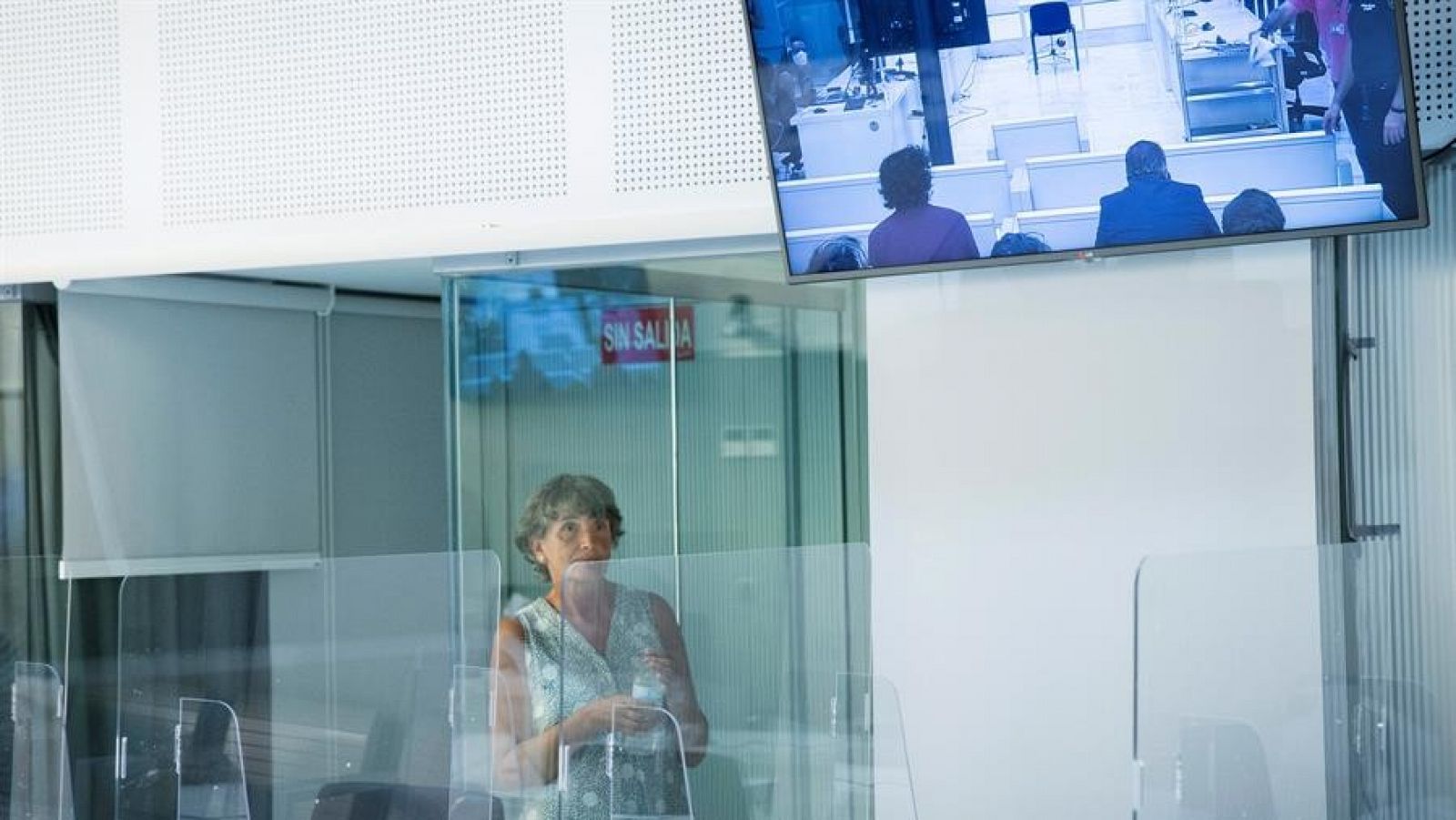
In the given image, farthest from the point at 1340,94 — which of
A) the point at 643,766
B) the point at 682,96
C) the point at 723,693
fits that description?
the point at 643,766

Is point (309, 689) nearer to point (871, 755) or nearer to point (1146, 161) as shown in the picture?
point (871, 755)

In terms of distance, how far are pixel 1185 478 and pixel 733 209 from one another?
1.44m

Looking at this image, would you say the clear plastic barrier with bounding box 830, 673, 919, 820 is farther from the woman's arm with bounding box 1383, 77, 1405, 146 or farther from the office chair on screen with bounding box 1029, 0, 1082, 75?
the woman's arm with bounding box 1383, 77, 1405, 146

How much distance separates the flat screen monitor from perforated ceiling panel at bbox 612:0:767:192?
0.46 meters

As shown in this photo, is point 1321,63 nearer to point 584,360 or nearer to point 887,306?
point 887,306

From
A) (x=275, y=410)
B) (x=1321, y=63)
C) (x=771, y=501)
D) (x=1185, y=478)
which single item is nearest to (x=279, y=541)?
(x=275, y=410)

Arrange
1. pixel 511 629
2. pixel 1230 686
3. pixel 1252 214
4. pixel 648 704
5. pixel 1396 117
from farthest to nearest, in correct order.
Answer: pixel 511 629 → pixel 648 704 → pixel 1252 214 → pixel 1396 117 → pixel 1230 686

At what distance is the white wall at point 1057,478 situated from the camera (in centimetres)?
440

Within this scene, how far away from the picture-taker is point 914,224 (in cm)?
435

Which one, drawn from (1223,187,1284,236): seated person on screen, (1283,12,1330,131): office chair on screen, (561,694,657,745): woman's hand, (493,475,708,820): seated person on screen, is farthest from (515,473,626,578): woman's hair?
(1283,12,1330,131): office chair on screen

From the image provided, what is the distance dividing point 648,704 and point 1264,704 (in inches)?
55.6

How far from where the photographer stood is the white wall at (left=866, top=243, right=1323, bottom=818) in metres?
4.40

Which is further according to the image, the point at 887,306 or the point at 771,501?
the point at 771,501

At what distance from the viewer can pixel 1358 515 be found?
434 cm
